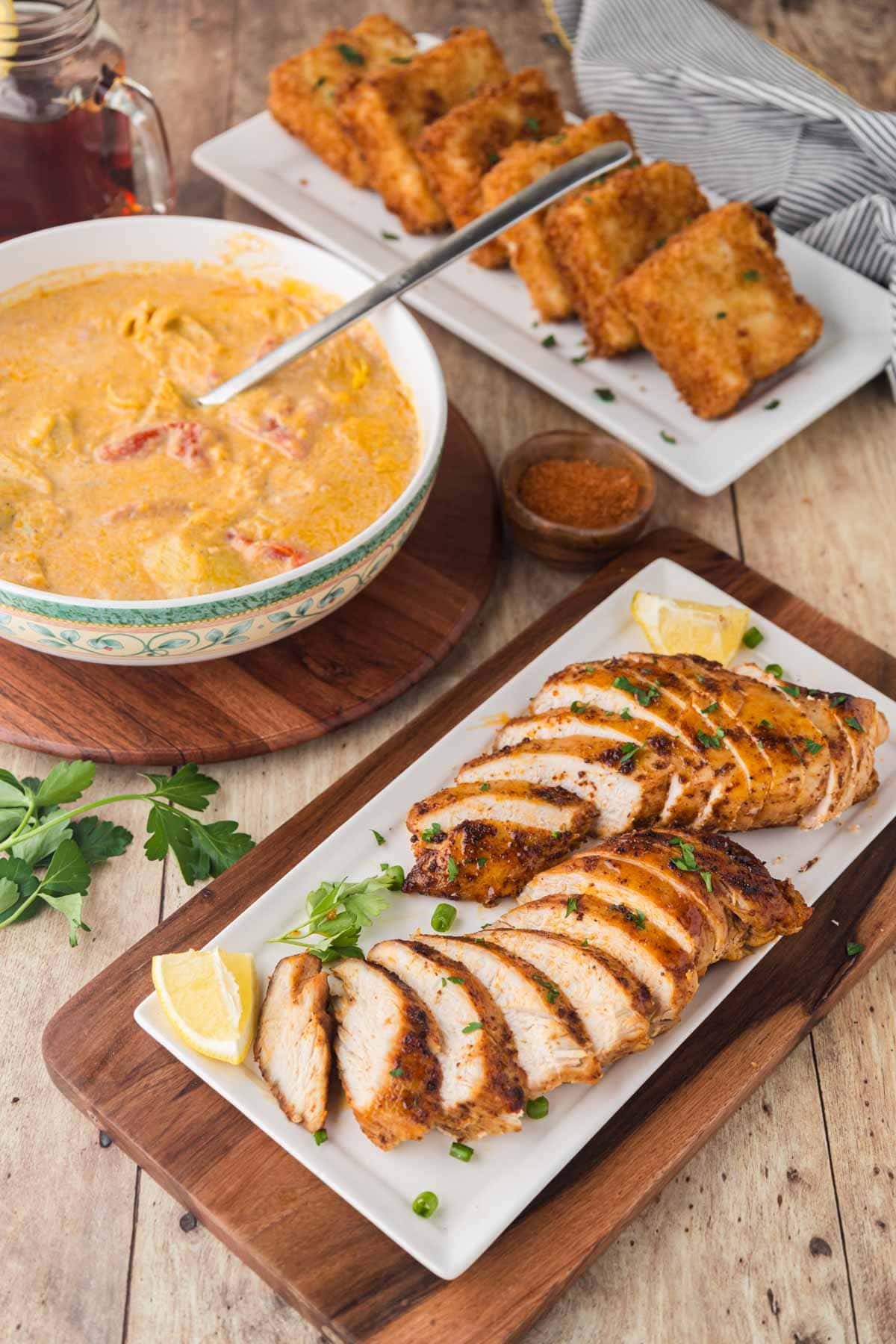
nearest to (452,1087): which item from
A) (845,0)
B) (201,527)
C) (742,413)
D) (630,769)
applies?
(630,769)

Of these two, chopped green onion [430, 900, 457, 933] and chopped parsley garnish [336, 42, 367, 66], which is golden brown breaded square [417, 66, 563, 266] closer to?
chopped parsley garnish [336, 42, 367, 66]

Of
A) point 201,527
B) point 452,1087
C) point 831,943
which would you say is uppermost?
point 201,527

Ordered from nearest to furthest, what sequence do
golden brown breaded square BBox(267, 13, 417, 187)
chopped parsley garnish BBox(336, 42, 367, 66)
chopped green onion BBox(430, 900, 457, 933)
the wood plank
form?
the wood plank, chopped green onion BBox(430, 900, 457, 933), golden brown breaded square BBox(267, 13, 417, 187), chopped parsley garnish BBox(336, 42, 367, 66)

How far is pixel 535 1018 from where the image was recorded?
8.87 feet

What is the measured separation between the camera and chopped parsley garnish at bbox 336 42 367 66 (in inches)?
202

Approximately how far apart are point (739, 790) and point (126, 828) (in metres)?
1.53

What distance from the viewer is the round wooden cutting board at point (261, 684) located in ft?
11.3

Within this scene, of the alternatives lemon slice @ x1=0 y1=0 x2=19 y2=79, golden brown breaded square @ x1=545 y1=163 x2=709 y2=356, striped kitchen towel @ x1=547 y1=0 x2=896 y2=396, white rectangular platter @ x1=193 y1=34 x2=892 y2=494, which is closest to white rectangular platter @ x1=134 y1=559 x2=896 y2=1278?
white rectangular platter @ x1=193 y1=34 x2=892 y2=494

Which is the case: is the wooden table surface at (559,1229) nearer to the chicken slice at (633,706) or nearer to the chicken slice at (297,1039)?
the chicken slice at (297,1039)

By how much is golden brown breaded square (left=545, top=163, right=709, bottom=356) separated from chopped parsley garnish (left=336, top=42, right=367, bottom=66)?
1.23 meters

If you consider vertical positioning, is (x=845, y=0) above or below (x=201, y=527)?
above

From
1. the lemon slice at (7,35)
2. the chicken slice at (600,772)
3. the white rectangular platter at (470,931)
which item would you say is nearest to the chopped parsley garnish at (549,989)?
the white rectangular platter at (470,931)

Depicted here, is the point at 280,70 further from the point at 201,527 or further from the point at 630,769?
the point at 630,769

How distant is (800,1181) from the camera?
295 cm
